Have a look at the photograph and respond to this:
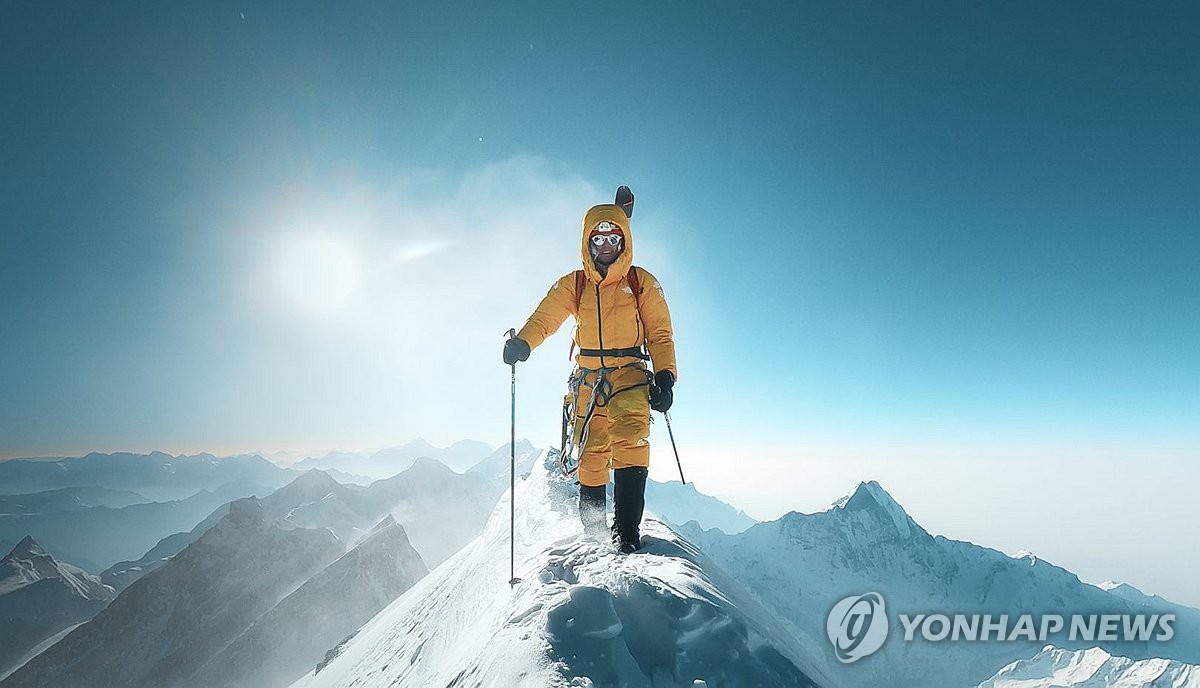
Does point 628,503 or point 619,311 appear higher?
point 619,311

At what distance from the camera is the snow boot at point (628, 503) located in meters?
5.62

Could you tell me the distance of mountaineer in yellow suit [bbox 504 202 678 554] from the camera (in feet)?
19.2

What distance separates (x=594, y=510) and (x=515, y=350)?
238 cm

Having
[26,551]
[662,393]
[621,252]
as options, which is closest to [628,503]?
[662,393]

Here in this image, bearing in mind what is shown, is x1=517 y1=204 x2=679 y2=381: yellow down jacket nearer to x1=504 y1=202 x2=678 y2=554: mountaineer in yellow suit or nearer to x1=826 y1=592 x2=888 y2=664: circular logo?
x1=504 y1=202 x2=678 y2=554: mountaineer in yellow suit

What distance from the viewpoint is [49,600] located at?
15625 cm

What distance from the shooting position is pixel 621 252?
6148 mm

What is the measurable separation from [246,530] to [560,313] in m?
178

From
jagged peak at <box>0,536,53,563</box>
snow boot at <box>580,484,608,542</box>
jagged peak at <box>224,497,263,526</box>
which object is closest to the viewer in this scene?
snow boot at <box>580,484,608,542</box>

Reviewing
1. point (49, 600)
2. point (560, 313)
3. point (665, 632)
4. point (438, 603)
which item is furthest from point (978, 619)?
point (49, 600)

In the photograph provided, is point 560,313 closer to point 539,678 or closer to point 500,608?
point 500,608

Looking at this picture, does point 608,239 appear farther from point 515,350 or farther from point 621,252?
point 515,350

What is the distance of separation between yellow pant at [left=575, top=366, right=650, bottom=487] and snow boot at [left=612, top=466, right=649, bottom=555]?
138 millimetres

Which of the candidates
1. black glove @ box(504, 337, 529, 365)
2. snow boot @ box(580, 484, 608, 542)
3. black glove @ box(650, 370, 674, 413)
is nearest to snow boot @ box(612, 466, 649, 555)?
snow boot @ box(580, 484, 608, 542)
